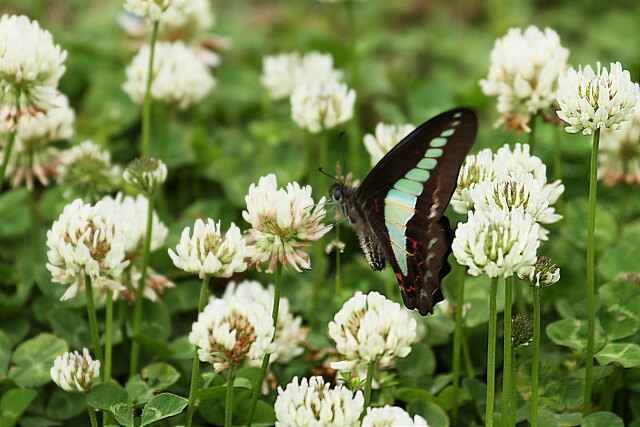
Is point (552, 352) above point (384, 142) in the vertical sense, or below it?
below

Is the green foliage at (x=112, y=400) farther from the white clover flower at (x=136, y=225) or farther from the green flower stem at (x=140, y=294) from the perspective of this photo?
the white clover flower at (x=136, y=225)

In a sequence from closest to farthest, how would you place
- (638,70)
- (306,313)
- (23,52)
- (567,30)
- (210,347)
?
(210,347), (23,52), (306,313), (638,70), (567,30)

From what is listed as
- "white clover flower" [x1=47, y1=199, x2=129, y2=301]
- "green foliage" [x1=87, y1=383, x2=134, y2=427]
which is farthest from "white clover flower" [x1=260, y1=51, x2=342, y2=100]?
"green foliage" [x1=87, y1=383, x2=134, y2=427]

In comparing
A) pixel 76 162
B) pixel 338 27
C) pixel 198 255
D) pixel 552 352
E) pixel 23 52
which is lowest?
pixel 552 352

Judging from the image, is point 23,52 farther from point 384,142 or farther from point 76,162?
point 384,142

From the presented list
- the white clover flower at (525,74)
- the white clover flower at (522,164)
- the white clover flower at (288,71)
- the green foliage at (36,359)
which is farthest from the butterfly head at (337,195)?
the white clover flower at (288,71)

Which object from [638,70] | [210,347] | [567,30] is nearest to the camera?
[210,347]

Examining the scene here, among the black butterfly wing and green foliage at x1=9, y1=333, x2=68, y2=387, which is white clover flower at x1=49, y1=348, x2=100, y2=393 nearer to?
green foliage at x1=9, y1=333, x2=68, y2=387

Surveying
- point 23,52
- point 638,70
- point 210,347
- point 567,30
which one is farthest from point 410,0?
point 210,347
